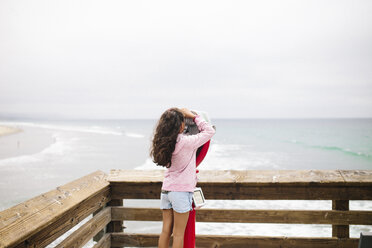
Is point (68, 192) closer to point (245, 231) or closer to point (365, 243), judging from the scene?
point (365, 243)

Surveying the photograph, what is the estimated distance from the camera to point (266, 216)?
2.28 meters

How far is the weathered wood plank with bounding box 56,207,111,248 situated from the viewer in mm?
1815

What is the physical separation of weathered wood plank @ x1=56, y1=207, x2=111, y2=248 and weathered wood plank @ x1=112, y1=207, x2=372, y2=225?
0.13m

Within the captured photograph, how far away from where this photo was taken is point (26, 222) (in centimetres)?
143

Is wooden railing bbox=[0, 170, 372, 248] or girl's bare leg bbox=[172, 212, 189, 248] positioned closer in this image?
girl's bare leg bbox=[172, 212, 189, 248]

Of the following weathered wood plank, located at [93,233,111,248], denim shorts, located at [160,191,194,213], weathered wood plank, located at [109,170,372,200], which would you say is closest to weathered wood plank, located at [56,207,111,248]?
weathered wood plank, located at [93,233,111,248]

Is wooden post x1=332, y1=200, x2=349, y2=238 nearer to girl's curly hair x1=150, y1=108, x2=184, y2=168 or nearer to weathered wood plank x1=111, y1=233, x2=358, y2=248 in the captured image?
weathered wood plank x1=111, y1=233, x2=358, y2=248

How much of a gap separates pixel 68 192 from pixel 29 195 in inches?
307

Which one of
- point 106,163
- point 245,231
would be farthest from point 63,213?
point 106,163

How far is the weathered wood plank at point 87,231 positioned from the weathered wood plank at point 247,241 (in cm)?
25

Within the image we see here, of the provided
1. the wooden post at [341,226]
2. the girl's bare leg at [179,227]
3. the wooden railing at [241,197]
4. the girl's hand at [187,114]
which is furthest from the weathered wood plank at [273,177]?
the girl's hand at [187,114]

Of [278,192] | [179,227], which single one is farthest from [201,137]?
[278,192]

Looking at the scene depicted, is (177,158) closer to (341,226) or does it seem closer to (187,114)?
(187,114)

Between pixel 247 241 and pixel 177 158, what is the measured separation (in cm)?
102
